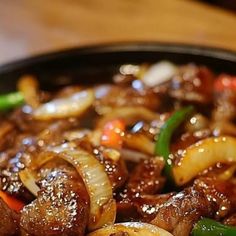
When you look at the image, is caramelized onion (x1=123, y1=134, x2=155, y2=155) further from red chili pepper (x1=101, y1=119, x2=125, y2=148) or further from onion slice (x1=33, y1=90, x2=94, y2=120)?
onion slice (x1=33, y1=90, x2=94, y2=120)

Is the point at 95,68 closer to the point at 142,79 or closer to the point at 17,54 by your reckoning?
the point at 142,79

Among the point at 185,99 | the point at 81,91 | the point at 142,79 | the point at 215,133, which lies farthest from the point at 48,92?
the point at 215,133

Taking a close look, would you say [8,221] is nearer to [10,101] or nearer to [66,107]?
[66,107]

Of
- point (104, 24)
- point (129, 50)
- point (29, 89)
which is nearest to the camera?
point (29, 89)

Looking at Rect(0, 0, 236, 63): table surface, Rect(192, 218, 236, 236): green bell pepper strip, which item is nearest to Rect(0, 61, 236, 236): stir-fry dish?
Rect(192, 218, 236, 236): green bell pepper strip

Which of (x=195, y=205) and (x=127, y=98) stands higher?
(x=195, y=205)

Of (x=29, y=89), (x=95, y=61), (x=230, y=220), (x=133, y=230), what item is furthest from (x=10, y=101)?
(x=230, y=220)
